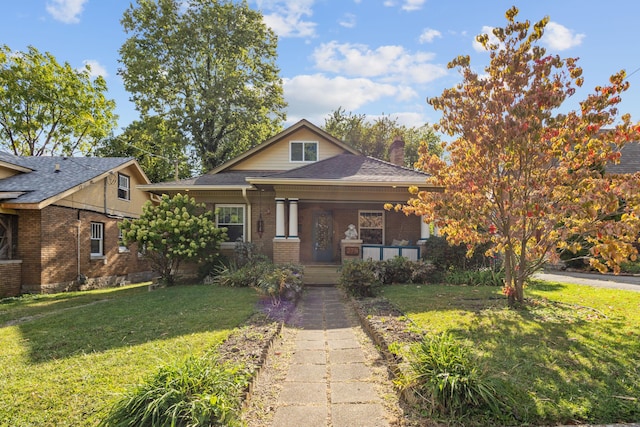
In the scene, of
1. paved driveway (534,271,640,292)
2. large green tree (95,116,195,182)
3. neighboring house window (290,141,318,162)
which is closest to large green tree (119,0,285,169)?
large green tree (95,116,195,182)

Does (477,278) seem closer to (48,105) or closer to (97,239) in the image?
(97,239)

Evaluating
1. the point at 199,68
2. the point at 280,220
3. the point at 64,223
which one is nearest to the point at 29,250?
the point at 64,223

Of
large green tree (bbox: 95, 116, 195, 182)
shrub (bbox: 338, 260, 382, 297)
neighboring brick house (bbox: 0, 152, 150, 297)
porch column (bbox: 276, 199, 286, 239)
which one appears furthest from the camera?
large green tree (bbox: 95, 116, 195, 182)

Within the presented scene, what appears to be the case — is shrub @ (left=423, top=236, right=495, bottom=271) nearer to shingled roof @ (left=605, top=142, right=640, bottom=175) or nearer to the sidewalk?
the sidewalk

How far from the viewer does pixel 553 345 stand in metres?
4.40

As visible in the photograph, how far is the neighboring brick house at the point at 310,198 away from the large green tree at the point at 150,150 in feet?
42.4

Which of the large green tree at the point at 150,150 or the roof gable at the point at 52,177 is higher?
the large green tree at the point at 150,150

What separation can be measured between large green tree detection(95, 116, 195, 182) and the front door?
52.1ft

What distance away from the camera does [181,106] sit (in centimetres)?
2508

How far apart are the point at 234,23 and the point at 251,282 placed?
70.5 ft

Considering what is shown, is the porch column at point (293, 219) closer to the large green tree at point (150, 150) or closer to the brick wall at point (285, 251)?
the brick wall at point (285, 251)

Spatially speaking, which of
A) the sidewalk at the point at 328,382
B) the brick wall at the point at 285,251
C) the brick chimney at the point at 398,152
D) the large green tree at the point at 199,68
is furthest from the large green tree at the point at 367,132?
the sidewalk at the point at 328,382

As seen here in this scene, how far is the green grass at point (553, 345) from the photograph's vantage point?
3010 mm

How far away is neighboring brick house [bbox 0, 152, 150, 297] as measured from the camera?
36.8 ft
